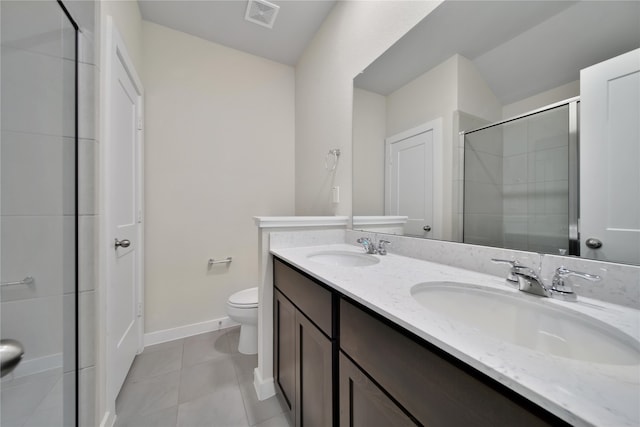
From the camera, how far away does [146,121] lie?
74.9 inches

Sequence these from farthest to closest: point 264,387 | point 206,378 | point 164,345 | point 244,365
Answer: point 164,345 → point 244,365 → point 206,378 → point 264,387

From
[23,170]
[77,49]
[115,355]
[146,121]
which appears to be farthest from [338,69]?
[115,355]

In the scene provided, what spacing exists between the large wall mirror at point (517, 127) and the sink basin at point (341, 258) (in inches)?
10.3

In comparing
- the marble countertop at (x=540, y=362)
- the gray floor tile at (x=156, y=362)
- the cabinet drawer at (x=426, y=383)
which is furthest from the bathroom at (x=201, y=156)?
the cabinet drawer at (x=426, y=383)

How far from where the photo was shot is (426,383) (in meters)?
0.47

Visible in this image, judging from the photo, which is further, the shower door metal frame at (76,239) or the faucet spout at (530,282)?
the shower door metal frame at (76,239)

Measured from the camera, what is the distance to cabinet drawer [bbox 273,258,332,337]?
821mm

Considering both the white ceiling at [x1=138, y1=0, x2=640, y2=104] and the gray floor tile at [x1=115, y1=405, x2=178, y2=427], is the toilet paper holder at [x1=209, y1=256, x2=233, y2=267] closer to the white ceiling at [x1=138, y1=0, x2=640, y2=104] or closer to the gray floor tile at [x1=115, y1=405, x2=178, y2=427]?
the gray floor tile at [x1=115, y1=405, x2=178, y2=427]

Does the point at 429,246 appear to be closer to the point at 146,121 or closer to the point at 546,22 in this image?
the point at 546,22

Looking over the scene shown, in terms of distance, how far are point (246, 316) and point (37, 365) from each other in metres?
1.00

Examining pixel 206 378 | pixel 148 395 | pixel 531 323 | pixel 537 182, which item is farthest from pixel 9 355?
pixel 537 182

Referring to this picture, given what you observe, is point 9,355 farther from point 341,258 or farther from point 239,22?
point 239,22

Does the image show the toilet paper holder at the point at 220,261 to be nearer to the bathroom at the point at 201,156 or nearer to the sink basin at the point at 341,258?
the bathroom at the point at 201,156

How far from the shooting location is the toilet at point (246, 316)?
170 centimetres
